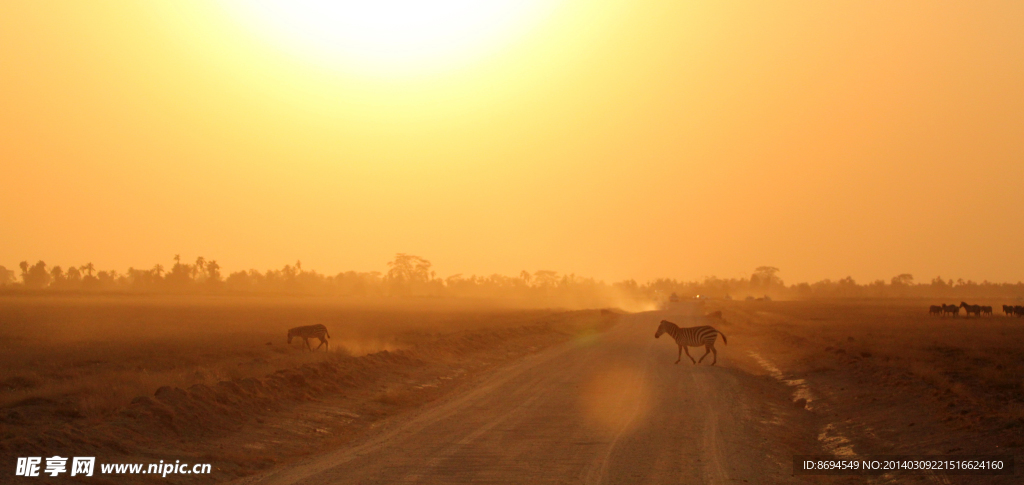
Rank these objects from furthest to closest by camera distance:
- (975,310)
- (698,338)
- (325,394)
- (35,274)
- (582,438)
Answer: (35,274), (975,310), (698,338), (325,394), (582,438)

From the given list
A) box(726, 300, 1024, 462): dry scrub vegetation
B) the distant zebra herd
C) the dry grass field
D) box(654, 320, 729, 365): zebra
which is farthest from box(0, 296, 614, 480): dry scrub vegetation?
the distant zebra herd

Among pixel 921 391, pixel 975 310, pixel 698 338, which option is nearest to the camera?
pixel 921 391

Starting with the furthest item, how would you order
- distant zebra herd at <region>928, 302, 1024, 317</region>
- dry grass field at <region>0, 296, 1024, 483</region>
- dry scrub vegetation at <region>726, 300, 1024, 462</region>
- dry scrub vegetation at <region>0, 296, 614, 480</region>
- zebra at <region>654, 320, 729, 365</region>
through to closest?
distant zebra herd at <region>928, 302, 1024, 317</region>
zebra at <region>654, 320, 729, 365</region>
dry scrub vegetation at <region>726, 300, 1024, 462</region>
dry grass field at <region>0, 296, 1024, 483</region>
dry scrub vegetation at <region>0, 296, 614, 480</region>

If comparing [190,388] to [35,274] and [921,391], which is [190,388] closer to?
[921,391]

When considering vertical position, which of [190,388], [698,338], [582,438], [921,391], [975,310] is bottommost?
[582,438]

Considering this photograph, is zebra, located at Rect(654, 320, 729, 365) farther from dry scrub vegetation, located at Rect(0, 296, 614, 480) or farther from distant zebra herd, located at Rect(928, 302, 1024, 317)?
distant zebra herd, located at Rect(928, 302, 1024, 317)

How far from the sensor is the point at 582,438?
38.5 feet

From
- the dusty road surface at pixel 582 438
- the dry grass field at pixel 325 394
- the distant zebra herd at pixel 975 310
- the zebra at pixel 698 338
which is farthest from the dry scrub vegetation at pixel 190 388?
the distant zebra herd at pixel 975 310

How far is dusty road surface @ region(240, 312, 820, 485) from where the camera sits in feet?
31.0

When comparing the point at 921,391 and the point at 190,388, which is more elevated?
the point at 190,388

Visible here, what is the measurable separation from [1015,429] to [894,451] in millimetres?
1812

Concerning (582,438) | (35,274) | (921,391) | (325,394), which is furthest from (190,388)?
(35,274)

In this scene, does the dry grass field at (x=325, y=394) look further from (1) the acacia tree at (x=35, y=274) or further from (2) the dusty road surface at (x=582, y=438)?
(1) the acacia tree at (x=35, y=274)

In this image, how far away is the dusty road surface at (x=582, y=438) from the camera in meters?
9.45
